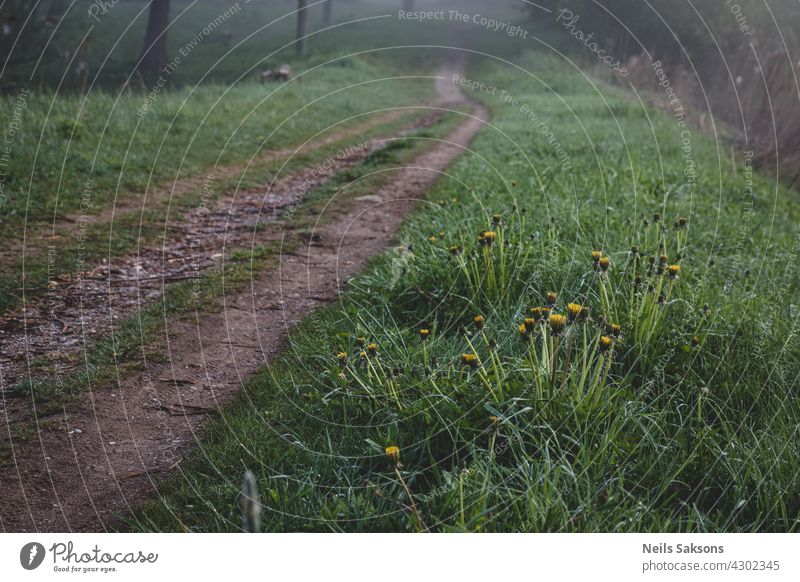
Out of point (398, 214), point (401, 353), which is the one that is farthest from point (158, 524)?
point (398, 214)

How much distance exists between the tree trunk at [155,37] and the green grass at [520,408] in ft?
60.9

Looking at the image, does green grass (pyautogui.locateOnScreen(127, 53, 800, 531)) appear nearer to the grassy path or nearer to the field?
the field

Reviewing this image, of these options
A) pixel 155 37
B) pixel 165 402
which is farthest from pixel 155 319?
pixel 155 37

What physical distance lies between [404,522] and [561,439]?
82cm

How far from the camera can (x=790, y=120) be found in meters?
10.2

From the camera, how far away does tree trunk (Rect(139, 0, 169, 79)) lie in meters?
20.4

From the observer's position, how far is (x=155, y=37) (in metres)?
20.5

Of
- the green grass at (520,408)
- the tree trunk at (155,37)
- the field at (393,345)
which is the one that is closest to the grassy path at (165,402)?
the field at (393,345)

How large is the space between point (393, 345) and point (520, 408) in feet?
3.33

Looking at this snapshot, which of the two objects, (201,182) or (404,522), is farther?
(201,182)

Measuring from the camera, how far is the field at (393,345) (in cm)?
260
